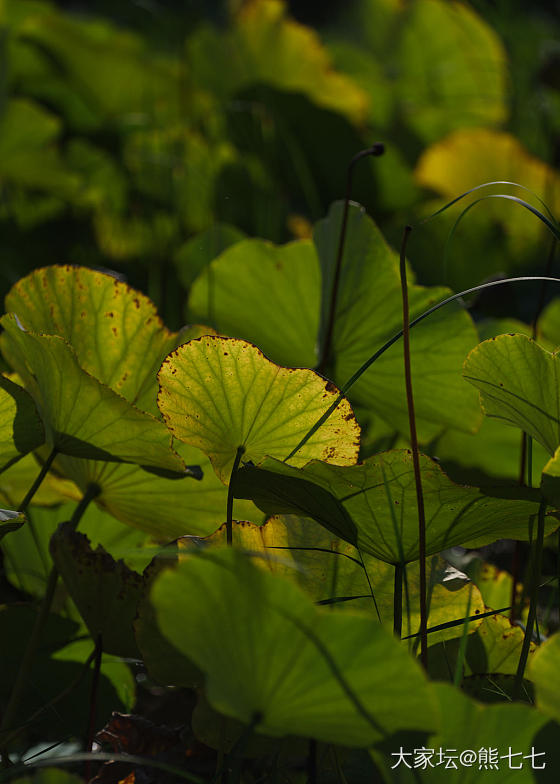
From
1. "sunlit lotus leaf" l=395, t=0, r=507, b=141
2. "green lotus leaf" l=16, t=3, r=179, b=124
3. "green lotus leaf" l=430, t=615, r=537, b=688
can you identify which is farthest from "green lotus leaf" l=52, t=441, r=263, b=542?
"sunlit lotus leaf" l=395, t=0, r=507, b=141

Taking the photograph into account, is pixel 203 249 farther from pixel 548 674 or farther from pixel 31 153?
pixel 548 674

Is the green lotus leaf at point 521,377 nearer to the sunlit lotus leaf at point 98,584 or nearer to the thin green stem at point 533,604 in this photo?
the thin green stem at point 533,604

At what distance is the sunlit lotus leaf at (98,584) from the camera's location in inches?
12.9

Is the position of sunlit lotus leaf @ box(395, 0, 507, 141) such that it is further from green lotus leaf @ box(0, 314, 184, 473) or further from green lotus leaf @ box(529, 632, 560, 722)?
green lotus leaf @ box(529, 632, 560, 722)

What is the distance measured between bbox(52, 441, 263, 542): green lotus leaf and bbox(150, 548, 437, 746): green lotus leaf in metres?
0.18

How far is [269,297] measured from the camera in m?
0.57

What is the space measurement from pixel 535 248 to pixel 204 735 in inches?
31.8

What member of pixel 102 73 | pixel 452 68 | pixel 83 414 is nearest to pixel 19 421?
pixel 83 414

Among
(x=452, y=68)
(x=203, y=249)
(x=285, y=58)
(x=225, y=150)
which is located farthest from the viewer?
(x=452, y=68)

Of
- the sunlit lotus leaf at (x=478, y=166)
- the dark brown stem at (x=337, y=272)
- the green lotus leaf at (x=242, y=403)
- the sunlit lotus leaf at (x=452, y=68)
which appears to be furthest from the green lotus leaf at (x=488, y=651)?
the sunlit lotus leaf at (x=452, y=68)

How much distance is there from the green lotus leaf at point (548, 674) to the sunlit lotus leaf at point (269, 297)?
0.34 m

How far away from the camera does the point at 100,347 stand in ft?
1.45

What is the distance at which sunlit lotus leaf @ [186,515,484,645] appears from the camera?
1.23 feet

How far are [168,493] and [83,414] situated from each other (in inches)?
3.4
